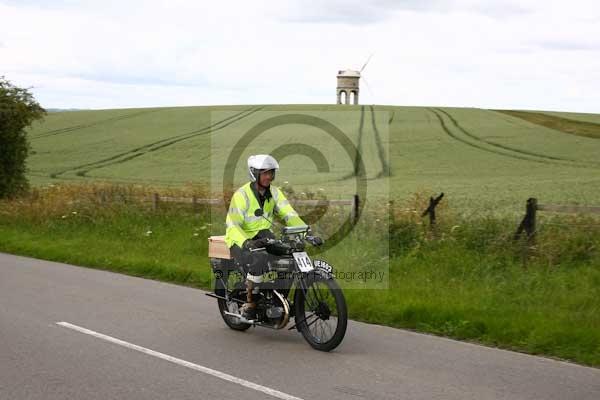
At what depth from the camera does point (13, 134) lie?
86.7 feet

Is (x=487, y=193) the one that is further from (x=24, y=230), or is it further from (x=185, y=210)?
(x=24, y=230)

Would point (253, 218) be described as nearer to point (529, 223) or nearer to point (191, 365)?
point (191, 365)

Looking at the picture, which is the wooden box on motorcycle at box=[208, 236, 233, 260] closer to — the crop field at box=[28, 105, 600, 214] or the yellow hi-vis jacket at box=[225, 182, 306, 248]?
the yellow hi-vis jacket at box=[225, 182, 306, 248]

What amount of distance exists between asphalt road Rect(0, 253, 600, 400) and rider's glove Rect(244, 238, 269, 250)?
1.05 meters

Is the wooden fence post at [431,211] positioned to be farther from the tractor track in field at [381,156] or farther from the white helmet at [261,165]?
the tractor track in field at [381,156]

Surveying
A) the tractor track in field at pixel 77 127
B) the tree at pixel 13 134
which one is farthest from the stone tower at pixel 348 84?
the tree at pixel 13 134

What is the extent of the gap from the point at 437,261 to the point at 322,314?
4877 millimetres

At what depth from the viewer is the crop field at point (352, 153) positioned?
84.8ft

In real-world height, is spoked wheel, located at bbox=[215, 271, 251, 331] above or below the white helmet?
below

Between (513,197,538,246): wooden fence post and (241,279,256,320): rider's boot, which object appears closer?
(241,279,256,320): rider's boot

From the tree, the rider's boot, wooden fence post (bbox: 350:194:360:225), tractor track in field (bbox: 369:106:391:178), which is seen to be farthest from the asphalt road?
tractor track in field (bbox: 369:106:391:178)

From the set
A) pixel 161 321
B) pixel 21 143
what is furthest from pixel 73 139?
pixel 161 321

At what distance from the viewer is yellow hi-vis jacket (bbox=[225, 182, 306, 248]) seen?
8062mm

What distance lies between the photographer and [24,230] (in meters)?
20.2
